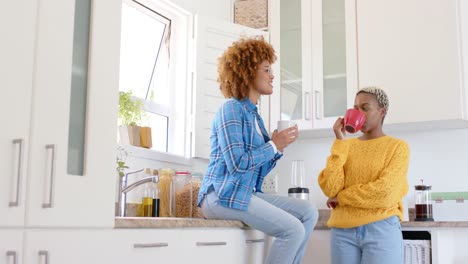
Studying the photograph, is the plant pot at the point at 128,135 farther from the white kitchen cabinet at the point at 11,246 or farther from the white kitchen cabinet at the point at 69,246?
the white kitchen cabinet at the point at 11,246

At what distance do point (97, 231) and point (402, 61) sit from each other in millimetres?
2303

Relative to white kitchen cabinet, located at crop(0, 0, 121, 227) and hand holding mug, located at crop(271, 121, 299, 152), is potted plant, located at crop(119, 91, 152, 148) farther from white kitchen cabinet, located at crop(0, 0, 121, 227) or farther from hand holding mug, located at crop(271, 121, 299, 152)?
white kitchen cabinet, located at crop(0, 0, 121, 227)

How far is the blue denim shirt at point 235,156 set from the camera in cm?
242

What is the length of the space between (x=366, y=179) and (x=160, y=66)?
1.66 meters

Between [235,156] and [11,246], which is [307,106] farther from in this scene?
[11,246]

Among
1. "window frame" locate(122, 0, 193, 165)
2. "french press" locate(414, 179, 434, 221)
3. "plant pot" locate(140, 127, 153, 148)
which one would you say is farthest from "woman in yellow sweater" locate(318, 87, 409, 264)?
"window frame" locate(122, 0, 193, 165)

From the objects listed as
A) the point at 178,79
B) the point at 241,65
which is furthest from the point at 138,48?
the point at 241,65

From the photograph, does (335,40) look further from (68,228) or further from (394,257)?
(68,228)

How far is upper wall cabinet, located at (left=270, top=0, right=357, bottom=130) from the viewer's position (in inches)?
149

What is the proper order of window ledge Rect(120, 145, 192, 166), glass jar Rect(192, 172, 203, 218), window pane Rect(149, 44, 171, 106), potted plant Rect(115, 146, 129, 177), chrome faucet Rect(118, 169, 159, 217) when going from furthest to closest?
window pane Rect(149, 44, 171, 106) → window ledge Rect(120, 145, 192, 166) → glass jar Rect(192, 172, 203, 218) → potted plant Rect(115, 146, 129, 177) → chrome faucet Rect(118, 169, 159, 217)

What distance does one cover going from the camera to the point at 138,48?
3.77 meters

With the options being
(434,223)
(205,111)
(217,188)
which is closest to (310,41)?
(205,111)

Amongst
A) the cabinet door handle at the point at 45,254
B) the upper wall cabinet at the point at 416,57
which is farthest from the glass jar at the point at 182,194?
the cabinet door handle at the point at 45,254

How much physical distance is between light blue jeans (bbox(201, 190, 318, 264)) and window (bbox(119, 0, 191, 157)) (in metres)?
1.21
